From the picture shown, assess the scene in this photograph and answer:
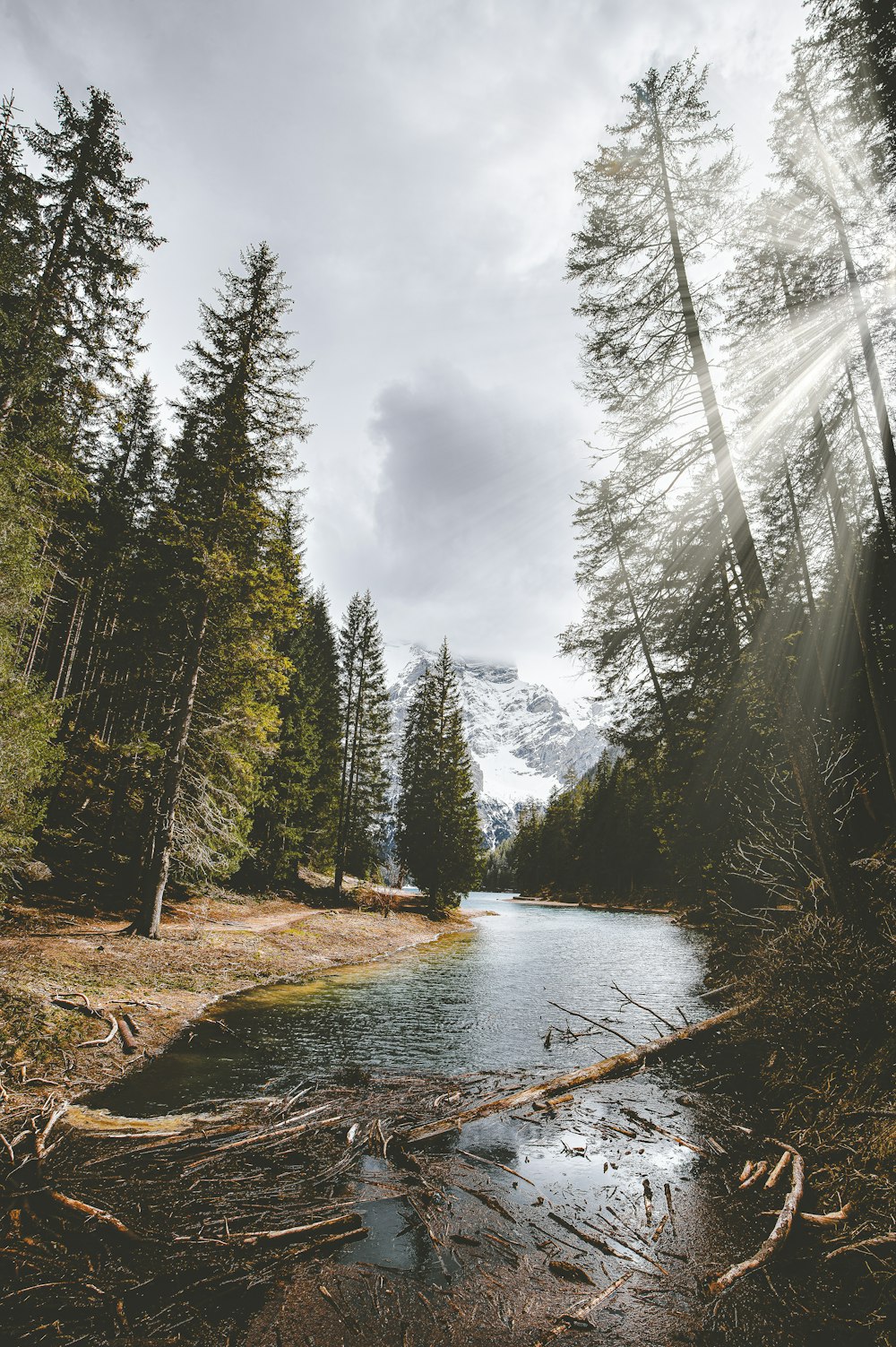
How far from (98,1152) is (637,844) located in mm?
59898

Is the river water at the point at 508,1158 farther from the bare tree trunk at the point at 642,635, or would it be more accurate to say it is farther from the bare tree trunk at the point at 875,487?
the bare tree trunk at the point at 875,487

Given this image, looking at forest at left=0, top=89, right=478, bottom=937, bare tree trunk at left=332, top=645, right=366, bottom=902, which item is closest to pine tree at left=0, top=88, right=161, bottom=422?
forest at left=0, top=89, right=478, bottom=937

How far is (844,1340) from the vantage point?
341cm

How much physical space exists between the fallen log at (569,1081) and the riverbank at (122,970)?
169 inches

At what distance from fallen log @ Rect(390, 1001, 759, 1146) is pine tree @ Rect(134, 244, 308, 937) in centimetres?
1024

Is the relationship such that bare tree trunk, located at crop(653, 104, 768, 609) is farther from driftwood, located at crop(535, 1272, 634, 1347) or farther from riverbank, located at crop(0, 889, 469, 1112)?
riverbank, located at crop(0, 889, 469, 1112)

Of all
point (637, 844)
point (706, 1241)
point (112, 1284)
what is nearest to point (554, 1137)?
point (706, 1241)

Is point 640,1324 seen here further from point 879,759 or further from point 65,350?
point 65,350

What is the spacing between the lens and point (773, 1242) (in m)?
4.08

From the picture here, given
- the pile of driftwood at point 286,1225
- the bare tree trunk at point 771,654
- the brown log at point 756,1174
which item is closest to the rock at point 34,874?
the pile of driftwood at point 286,1225

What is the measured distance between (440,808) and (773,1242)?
3080 cm

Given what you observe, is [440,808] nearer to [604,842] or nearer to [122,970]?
[122,970]

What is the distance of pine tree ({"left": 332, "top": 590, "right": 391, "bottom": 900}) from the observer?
32.8 metres

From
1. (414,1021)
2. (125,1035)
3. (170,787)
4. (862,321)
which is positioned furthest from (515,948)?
(862,321)
